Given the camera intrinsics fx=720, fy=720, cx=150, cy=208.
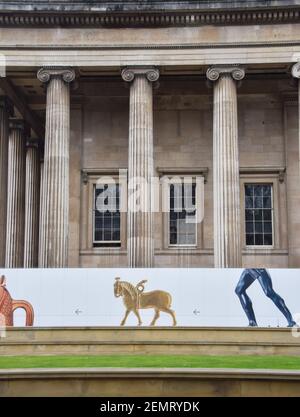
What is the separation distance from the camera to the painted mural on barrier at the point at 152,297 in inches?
1098

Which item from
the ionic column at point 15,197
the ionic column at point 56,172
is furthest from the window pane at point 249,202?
the ionic column at point 15,197

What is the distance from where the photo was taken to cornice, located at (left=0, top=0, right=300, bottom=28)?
112ft

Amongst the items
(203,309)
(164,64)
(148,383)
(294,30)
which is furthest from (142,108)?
(148,383)

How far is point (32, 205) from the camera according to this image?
43812mm

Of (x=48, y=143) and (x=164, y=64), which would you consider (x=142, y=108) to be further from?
(x=48, y=143)

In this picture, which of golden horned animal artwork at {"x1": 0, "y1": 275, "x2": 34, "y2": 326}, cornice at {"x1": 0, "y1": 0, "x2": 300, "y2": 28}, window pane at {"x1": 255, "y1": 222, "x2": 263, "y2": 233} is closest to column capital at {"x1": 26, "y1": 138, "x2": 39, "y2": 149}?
cornice at {"x1": 0, "y1": 0, "x2": 300, "y2": 28}

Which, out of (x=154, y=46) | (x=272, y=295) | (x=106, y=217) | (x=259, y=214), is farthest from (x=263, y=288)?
(x=106, y=217)

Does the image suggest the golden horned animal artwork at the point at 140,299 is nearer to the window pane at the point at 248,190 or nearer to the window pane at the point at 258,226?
the window pane at the point at 258,226

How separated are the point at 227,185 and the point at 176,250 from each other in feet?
22.3

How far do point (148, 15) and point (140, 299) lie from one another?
14.1m

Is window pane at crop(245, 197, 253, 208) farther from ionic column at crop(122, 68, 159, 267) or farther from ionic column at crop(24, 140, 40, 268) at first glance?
ionic column at crop(24, 140, 40, 268)

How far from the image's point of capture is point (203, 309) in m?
28.0

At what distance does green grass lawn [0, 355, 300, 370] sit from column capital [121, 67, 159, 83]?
1553 cm

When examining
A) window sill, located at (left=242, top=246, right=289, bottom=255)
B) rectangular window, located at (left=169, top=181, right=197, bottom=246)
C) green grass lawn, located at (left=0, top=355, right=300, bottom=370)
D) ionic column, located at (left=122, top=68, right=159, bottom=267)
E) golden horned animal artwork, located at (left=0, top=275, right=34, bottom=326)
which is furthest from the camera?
rectangular window, located at (left=169, top=181, right=197, bottom=246)
